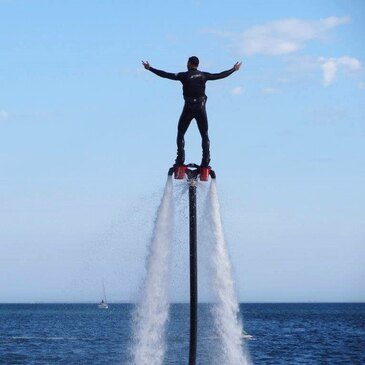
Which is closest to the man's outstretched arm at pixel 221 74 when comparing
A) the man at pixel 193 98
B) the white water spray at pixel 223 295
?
the man at pixel 193 98

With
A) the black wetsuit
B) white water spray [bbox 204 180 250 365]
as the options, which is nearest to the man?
the black wetsuit

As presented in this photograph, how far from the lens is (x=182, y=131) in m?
18.1

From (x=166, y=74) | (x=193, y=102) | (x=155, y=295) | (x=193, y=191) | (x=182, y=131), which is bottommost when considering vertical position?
(x=155, y=295)

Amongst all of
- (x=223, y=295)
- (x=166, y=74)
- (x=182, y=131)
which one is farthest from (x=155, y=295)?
(x=166, y=74)

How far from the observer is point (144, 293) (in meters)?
18.9

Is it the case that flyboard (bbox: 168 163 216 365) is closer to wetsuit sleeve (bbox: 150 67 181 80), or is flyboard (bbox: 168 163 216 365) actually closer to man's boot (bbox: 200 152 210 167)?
man's boot (bbox: 200 152 210 167)

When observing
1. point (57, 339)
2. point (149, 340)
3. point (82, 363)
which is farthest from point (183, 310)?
point (57, 339)

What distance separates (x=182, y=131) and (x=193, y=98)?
0.75 m

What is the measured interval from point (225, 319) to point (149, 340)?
69.2 inches

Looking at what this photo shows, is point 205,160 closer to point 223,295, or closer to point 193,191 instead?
point 193,191

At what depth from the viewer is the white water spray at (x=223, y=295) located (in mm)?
18734

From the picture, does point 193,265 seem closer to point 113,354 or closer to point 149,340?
point 149,340

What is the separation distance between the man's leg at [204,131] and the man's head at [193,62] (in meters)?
0.84

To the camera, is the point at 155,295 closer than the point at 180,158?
No
